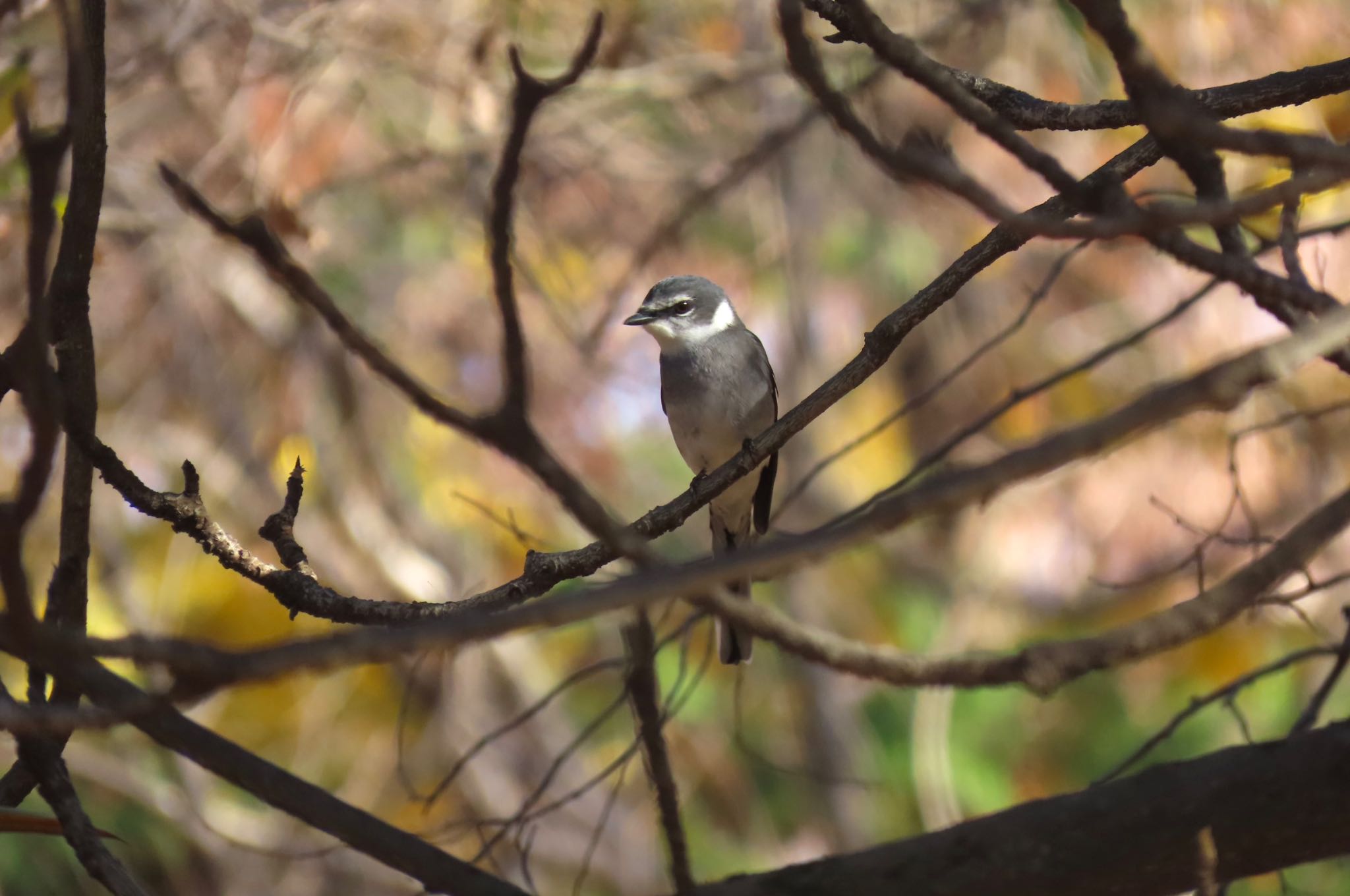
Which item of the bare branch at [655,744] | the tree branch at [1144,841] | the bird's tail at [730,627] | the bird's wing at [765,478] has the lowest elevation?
the tree branch at [1144,841]

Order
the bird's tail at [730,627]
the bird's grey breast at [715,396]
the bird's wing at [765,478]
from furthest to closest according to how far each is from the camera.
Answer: the bird's wing at [765,478], the bird's grey breast at [715,396], the bird's tail at [730,627]

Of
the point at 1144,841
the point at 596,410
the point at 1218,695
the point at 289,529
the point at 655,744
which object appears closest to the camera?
the point at 655,744

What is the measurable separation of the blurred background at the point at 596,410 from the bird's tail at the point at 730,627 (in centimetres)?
67

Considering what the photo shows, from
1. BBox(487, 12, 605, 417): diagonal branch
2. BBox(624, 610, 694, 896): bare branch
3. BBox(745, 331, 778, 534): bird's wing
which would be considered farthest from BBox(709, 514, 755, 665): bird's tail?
BBox(487, 12, 605, 417): diagonal branch

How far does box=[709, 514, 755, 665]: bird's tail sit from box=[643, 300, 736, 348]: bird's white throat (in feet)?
2.46

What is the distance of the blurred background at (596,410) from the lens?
6.45m

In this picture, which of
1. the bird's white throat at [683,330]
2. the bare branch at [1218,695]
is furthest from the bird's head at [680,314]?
the bare branch at [1218,695]

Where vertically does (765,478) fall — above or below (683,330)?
below

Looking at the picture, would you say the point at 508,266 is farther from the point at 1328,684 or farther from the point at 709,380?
the point at 709,380

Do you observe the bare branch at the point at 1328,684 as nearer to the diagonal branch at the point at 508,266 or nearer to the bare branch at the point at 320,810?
the bare branch at the point at 320,810

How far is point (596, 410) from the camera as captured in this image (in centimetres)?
870

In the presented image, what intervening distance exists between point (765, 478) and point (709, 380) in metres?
0.59

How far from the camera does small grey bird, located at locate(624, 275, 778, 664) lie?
534 centimetres

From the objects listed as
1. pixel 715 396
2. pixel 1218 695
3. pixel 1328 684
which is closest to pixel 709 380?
pixel 715 396
